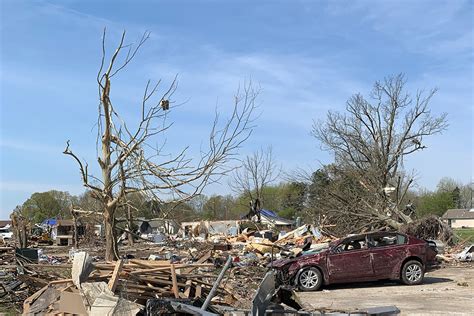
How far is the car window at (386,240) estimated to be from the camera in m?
16.3

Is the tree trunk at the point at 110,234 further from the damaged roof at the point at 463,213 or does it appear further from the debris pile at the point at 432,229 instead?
the damaged roof at the point at 463,213

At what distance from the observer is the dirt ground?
40.0 ft

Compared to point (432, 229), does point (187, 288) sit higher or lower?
lower

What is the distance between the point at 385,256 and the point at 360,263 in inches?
31.8

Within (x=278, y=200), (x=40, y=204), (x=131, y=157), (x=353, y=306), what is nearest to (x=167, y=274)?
(x=131, y=157)

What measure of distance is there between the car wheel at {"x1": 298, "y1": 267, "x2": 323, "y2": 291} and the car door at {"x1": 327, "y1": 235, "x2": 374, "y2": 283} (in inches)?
14.3

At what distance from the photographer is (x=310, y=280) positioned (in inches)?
615

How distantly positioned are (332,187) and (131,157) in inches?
937

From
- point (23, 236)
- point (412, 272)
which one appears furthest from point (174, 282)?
point (23, 236)

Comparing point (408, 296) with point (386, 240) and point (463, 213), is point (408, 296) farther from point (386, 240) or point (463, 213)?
point (463, 213)

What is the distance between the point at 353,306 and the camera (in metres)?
12.6

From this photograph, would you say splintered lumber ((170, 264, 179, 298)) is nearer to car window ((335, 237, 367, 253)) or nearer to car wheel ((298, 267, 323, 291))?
car wheel ((298, 267, 323, 291))

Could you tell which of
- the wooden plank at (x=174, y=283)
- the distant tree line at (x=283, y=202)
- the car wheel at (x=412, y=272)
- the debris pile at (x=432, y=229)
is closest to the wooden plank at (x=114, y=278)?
the wooden plank at (x=174, y=283)

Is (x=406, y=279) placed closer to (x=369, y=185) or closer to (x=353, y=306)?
(x=353, y=306)
